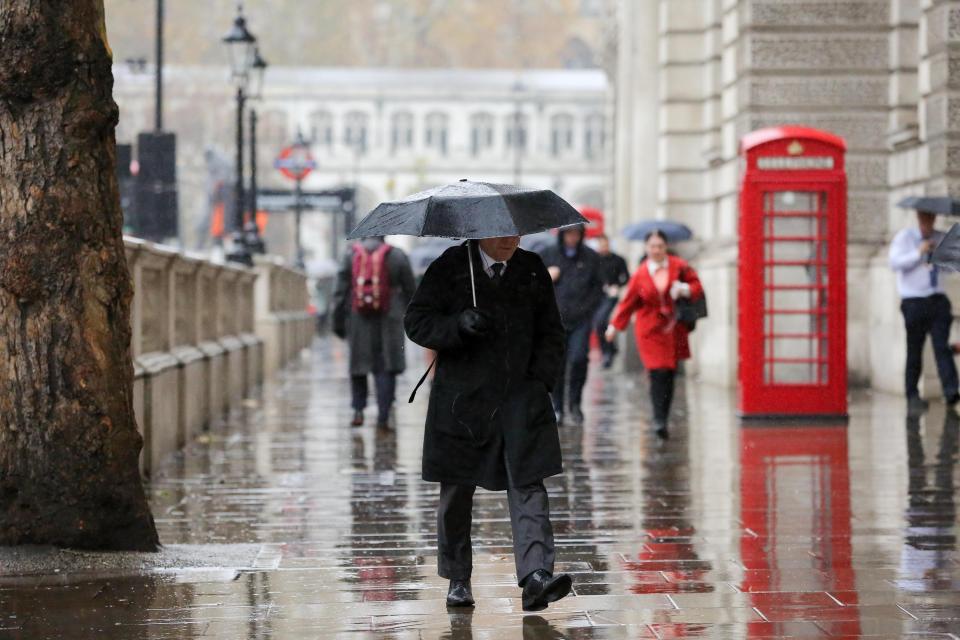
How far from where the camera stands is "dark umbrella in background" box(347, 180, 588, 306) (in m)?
6.23

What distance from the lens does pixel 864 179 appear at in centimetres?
1806

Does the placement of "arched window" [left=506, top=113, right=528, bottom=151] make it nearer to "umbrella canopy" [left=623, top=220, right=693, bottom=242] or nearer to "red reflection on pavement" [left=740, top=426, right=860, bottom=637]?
"umbrella canopy" [left=623, top=220, right=693, bottom=242]

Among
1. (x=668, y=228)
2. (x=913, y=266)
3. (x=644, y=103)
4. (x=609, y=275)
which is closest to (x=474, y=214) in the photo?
(x=913, y=266)

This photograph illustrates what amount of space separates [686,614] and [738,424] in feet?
26.9

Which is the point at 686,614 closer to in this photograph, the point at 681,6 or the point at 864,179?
the point at 864,179

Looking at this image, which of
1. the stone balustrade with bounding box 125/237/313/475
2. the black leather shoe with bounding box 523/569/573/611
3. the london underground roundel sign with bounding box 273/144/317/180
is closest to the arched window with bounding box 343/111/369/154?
the london underground roundel sign with bounding box 273/144/317/180

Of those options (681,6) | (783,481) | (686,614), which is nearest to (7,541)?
(686,614)

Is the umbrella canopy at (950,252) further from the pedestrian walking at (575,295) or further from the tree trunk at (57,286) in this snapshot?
the pedestrian walking at (575,295)

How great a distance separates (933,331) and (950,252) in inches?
285

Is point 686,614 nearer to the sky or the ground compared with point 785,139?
nearer to the ground

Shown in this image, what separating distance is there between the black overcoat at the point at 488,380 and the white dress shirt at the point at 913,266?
8.35 metres

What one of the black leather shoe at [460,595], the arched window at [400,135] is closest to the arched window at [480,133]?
the arched window at [400,135]

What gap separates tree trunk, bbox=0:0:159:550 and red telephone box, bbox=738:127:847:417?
25.6 ft

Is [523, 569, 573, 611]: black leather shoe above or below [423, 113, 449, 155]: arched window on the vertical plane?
below
